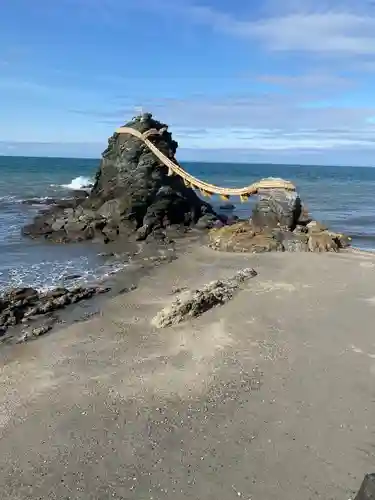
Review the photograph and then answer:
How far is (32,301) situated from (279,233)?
13.6 meters

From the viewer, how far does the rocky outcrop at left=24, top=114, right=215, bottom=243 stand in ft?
96.9

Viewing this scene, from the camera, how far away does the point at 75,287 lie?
1855 cm

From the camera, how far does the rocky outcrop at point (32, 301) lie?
15198mm

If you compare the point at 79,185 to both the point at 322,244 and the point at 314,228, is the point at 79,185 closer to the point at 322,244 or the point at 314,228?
the point at 314,228

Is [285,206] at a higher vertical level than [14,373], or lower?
higher

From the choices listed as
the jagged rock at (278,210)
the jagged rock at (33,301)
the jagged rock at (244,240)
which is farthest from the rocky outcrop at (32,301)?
the jagged rock at (278,210)

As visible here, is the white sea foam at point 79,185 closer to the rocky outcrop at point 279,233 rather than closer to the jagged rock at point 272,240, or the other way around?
the rocky outcrop at point 279,233

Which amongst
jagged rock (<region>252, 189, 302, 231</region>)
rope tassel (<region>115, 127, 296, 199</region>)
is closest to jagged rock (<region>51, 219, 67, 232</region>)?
rope tassel (<region>115, 127, 296, 199</region>)

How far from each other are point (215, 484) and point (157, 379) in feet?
11.3

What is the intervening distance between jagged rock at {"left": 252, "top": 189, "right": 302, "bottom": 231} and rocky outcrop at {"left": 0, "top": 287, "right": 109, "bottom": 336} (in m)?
11.9

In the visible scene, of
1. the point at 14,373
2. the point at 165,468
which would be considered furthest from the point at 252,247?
the point at 165,468

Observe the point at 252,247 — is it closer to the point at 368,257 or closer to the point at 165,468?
the point at 368,257

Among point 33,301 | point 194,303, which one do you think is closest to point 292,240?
point 194,303

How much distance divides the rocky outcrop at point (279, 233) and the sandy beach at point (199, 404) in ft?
26.7
